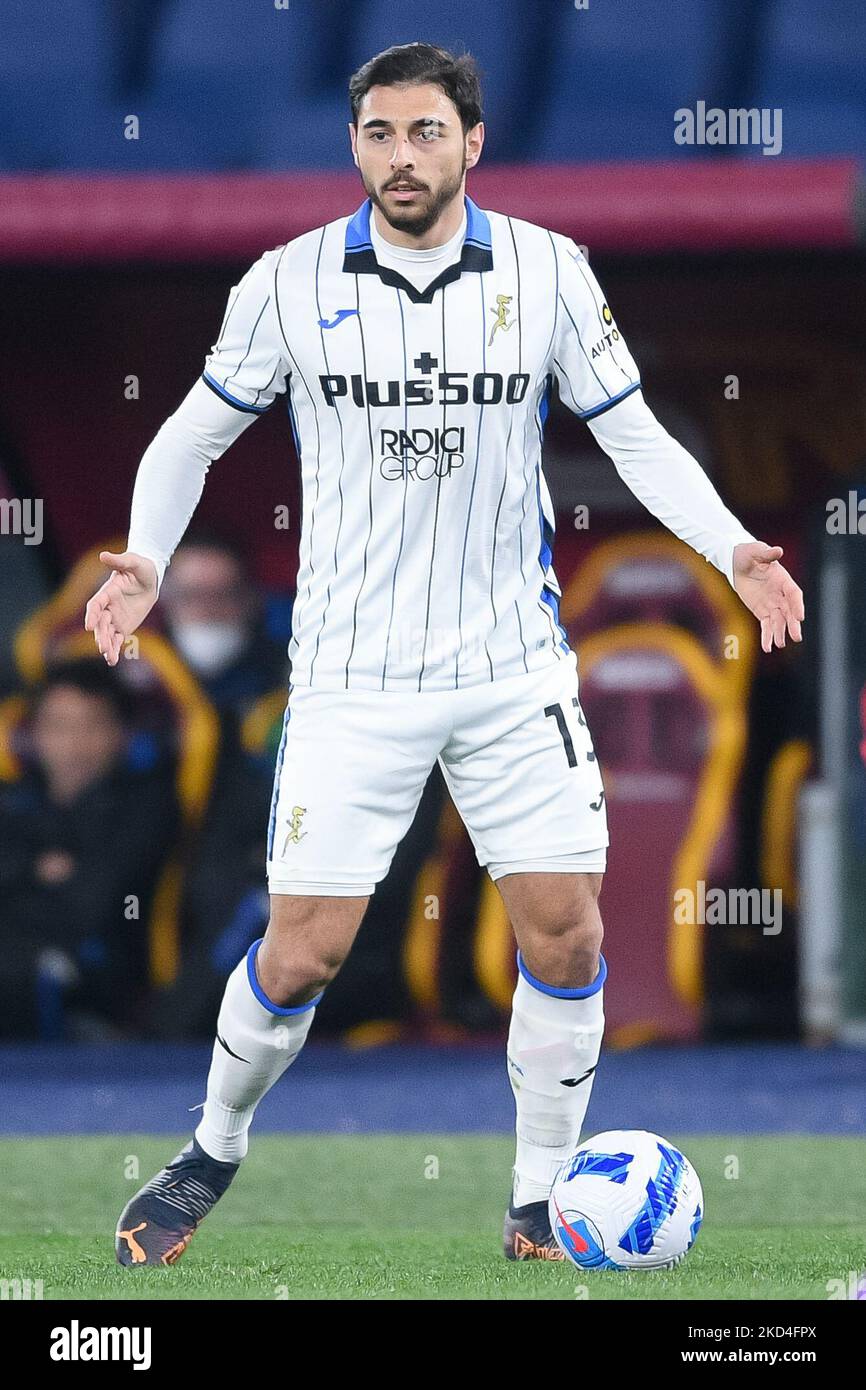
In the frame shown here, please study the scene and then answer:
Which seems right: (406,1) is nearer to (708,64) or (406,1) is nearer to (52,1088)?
(708,64)

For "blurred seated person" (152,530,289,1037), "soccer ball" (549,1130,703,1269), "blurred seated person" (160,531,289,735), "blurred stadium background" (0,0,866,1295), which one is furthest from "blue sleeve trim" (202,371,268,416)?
"blurred seated person" (160,531,289,735)

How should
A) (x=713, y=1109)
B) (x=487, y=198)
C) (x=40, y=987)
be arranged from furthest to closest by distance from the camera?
(x=40, y=987)
(x=487, y=198)
(x=713, y=1109)

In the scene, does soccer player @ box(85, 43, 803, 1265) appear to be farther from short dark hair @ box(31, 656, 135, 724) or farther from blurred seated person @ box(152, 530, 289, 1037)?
short dark hair @ box(31, 656, 135, 724)

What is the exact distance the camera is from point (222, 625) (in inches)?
346

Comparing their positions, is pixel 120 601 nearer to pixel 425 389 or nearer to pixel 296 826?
pixel 296 826

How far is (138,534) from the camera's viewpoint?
4305 mm

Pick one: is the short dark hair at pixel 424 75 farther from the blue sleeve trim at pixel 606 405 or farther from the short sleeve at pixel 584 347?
the blue sleeve trim at pixel 606 405

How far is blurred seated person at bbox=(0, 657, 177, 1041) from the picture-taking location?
845 cm

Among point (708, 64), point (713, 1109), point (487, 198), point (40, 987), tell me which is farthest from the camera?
point (708, 64)

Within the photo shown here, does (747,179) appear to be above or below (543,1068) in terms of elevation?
above

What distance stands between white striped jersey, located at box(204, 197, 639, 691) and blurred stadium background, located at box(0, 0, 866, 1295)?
3948 millimetres

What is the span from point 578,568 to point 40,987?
2.42m

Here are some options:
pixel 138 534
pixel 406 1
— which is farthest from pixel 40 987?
pixel 138 534

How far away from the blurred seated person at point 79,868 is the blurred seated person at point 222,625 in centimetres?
35
